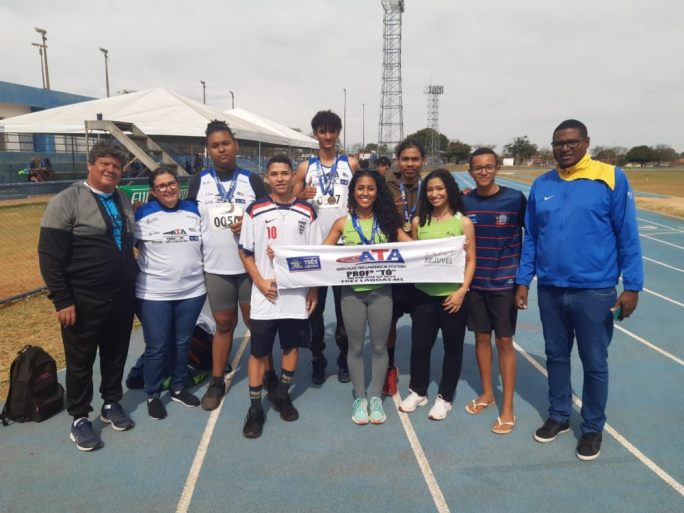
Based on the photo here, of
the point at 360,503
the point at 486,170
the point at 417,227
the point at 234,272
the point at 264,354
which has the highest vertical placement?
the point at 486,170

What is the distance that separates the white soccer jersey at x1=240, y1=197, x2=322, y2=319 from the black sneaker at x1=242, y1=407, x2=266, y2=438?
2.54 feet

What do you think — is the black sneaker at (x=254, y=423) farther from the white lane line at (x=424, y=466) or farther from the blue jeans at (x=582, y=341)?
the blue jeans at (x=582, y=341)

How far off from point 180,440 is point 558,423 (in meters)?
2.93

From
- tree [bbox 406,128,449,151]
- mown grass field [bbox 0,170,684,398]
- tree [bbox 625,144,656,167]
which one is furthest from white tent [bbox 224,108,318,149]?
tree [bbox 625,144,656,167]

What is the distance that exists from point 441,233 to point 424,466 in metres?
1.70

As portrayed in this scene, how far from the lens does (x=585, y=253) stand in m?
3.01

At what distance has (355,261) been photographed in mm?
3410

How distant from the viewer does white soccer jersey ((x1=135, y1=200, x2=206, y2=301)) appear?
3475 millimetres

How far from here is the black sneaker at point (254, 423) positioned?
344 cm

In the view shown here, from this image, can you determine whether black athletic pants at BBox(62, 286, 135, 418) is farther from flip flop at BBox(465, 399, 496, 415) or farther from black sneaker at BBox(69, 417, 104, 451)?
flip flop at BBox(465, 399, 496, 415)

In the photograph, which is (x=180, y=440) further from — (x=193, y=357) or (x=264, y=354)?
(x=193, y=357)

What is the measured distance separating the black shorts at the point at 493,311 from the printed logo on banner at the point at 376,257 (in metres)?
0.70

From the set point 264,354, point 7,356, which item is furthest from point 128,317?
point 7,356

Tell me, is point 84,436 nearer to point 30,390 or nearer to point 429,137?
point 30,390
